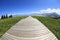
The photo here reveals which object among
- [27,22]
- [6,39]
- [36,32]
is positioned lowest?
[6,39]

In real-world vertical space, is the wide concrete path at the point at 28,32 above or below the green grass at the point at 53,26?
above

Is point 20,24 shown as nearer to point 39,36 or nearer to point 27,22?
point 27,22

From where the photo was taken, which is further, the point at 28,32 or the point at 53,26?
the point at 53,26

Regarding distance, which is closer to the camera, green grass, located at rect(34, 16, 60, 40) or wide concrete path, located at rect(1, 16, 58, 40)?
wide concrete path, located at rect(1, 16, 58, 40)

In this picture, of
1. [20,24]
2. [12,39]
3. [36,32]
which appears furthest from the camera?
[20,24]

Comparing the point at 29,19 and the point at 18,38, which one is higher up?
the point at 29,19

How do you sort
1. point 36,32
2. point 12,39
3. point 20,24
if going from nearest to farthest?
point 12,39
point 36,32
point 20,24

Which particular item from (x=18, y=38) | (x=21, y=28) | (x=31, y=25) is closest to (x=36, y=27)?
(x=31, y=25)

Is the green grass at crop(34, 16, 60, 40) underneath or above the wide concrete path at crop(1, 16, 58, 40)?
underneath

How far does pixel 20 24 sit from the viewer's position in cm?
1469

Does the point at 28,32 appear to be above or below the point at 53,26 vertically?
above

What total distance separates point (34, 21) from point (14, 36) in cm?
339

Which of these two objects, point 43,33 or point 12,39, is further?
point 43,33

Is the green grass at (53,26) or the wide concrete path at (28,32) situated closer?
the wide concrete path at (28,32)
